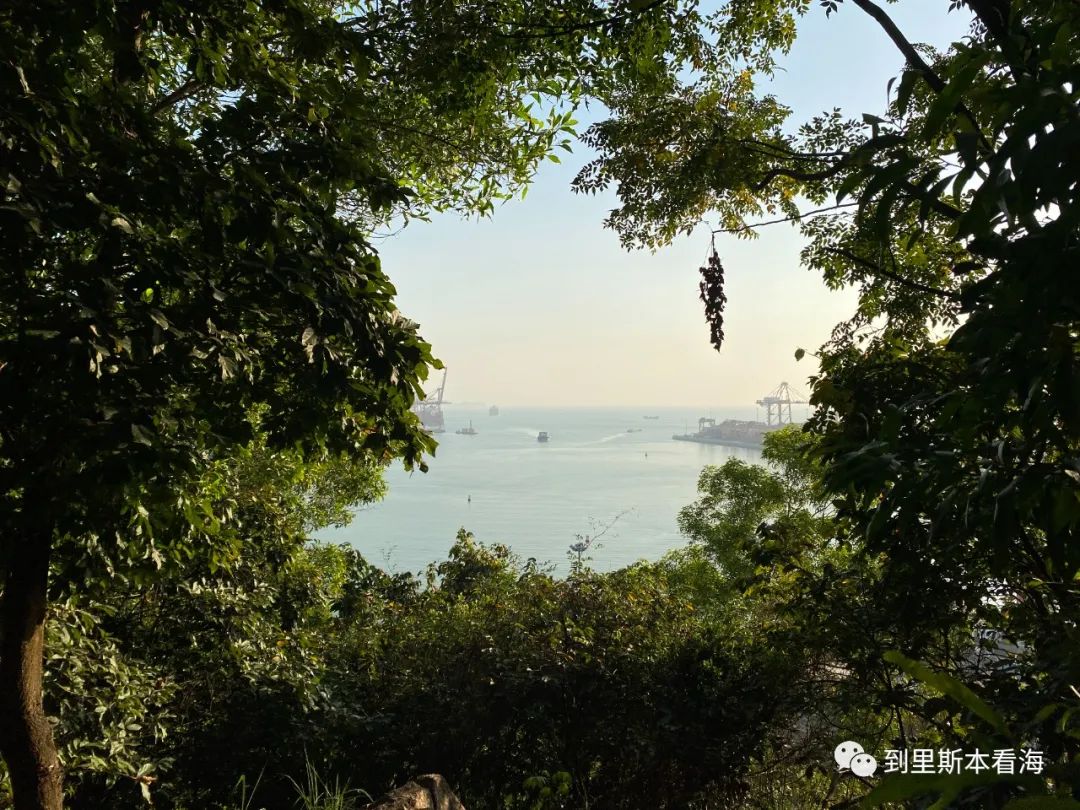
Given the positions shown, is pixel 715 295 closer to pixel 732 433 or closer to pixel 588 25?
pixel 588 25

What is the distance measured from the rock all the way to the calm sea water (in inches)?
111

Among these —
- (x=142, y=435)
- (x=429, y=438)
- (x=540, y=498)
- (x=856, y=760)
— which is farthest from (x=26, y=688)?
(x=540, y=498)

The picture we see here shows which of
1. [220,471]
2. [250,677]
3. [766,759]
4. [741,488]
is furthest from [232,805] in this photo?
[741,488]

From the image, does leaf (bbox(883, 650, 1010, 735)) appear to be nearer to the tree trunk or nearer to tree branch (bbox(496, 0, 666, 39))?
the tree trunk

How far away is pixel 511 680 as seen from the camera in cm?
402

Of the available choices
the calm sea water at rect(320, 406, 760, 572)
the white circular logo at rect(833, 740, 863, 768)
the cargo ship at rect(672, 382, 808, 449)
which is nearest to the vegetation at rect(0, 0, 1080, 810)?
the white circular logo at rect(833, 740, 863, 768)

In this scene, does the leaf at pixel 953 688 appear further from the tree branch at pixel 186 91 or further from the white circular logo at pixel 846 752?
the tree branch at pixel 186 91

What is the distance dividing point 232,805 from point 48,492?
2961 mm

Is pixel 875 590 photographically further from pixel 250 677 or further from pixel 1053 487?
pixel 250 677

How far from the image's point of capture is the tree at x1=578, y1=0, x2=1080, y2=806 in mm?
883

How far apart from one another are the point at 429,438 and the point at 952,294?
1666 mm

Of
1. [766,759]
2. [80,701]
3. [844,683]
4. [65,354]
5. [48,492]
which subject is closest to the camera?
[65,354]

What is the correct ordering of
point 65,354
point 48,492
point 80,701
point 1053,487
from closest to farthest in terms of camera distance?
point 1053,487 < point 65,354 < point 48,492 < point 80,701

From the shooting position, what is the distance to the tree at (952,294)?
883 mm
